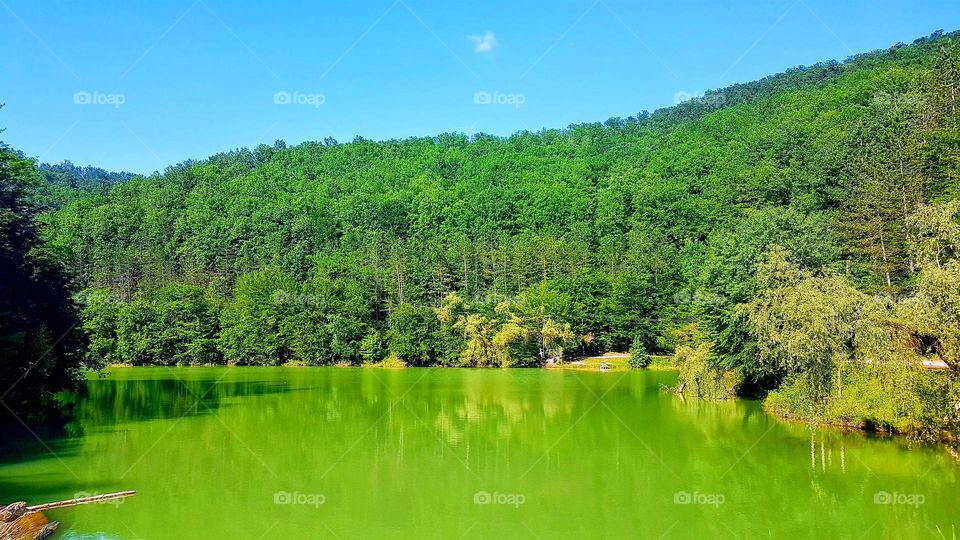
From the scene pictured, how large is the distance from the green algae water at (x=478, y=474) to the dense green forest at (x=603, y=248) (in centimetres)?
301

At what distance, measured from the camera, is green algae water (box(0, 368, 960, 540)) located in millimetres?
15258

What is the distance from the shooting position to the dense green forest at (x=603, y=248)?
2350 centimetres

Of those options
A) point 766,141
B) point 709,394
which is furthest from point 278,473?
point 766,141

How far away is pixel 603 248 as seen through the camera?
7775 centimetres

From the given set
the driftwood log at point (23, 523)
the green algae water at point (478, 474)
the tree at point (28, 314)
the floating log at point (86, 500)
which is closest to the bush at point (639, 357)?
the green algae water at point (478, 474)

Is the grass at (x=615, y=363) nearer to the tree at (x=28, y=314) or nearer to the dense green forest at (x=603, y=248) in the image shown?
the dense green forest at (x=603, y=248)

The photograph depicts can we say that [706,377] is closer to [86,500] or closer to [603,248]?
[86,500]

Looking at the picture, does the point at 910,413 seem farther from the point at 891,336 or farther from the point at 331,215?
the point at 331,215

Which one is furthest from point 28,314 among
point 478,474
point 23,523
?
point 478,474

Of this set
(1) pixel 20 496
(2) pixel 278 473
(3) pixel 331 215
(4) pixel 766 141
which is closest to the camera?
(1) pixel 20 496

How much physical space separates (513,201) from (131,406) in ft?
237

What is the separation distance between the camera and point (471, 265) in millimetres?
77062

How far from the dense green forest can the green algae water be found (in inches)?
119

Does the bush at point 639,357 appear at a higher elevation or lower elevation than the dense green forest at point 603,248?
lower
